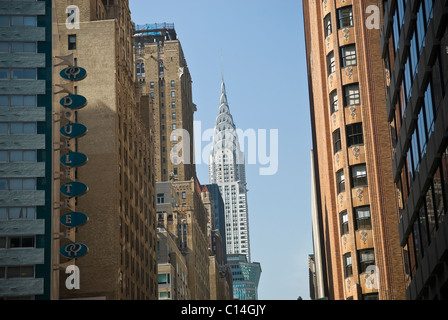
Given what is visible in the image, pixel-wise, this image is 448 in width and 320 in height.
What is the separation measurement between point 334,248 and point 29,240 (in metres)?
27.1

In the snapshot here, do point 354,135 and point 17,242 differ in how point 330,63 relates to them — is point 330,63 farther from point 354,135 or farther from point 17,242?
point 17,242

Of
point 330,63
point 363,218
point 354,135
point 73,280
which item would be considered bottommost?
point 363,218

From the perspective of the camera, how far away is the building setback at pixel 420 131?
38344 mm

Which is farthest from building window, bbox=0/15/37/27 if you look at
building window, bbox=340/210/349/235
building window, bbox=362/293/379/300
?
building window, bbox=362/293/379/300

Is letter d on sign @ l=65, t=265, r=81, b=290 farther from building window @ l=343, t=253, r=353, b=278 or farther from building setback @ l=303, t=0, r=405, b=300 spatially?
building window @ l=343, t=253, r=353, b=278

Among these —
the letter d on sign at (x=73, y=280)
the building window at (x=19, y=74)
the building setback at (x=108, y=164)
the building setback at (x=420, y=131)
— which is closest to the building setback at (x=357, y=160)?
the building setback at (x=420, y=131)

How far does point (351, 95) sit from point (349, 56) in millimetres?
3580

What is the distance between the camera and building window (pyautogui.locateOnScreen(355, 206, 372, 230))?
69125 mm

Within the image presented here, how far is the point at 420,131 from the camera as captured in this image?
44.0 meters

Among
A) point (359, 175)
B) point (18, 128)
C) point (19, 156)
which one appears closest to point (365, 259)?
point (359, 175)

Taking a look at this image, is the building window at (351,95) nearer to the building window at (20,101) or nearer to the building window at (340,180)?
the building window at (340,180)

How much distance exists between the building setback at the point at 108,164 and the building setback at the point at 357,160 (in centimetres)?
2638

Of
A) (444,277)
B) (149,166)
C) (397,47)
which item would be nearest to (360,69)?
(397,47)

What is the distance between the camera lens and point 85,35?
338 feet
